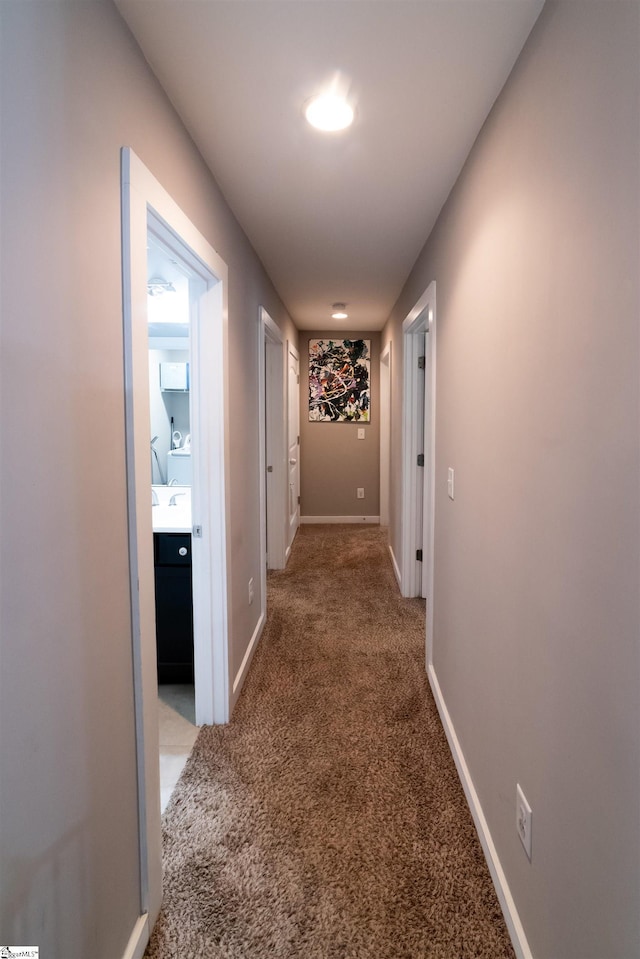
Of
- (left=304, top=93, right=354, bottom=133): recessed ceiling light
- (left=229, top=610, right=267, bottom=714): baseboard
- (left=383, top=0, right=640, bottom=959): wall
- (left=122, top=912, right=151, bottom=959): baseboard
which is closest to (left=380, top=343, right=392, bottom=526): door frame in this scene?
(left=229, top=610, right=267, bottom=714): baseboard

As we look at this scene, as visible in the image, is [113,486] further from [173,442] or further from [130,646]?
[173,442]

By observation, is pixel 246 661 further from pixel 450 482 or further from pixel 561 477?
pixel 561 477

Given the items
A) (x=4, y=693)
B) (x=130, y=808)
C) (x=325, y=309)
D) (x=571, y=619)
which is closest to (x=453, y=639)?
(x=571, y=619)

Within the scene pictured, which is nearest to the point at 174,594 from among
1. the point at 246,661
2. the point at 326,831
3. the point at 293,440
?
the point at 246,661

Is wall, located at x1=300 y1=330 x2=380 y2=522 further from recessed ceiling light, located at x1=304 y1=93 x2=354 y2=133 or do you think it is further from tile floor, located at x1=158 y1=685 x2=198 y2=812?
recessed ceiling light, located at x1=304 y1=93 x2=354 y2=133

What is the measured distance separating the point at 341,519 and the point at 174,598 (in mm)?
3896

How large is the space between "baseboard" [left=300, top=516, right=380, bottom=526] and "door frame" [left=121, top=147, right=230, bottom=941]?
4066 millimetres

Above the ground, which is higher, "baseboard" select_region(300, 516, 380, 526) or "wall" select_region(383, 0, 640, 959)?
"wall" select_region(383, 0, 640, 959)

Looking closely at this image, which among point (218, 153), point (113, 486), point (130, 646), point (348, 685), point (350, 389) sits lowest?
point (348, 685)

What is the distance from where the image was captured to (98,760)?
1053 millimetres

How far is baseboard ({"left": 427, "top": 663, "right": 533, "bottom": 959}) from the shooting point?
3.95 ft

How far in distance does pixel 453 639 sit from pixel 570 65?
179 cm

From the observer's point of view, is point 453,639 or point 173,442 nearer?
point 453,639

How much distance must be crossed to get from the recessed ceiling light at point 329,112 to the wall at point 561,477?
0.44 m
